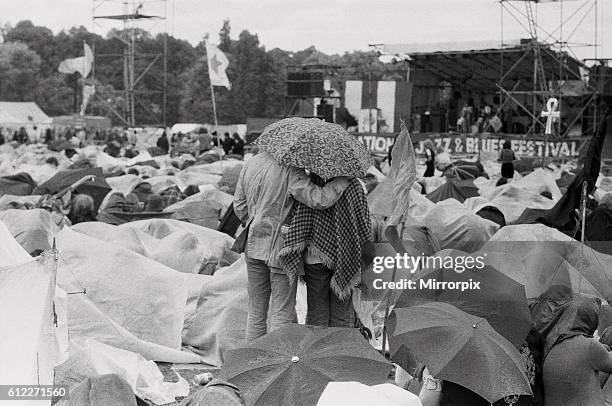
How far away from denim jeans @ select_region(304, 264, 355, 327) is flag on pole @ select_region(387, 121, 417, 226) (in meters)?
0.60

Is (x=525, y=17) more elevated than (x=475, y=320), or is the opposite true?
(x=525, y=17)

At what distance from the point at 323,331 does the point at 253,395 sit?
1.95ft

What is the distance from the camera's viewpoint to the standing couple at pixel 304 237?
21.0 feet

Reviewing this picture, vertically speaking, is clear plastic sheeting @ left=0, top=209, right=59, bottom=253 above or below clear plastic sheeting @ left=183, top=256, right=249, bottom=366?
above

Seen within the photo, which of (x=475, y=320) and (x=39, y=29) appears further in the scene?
(x=39, y=29)

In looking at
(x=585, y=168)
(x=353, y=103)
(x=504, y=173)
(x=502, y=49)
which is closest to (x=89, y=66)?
(x=353, y=103)

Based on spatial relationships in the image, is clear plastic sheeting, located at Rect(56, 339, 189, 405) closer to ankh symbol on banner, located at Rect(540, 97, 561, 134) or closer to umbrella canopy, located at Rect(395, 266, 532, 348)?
umbrella canopy, located at Rect(395, 266, 532, 348)

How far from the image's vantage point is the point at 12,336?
4.90 metres

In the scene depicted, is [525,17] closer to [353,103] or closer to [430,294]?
[353,103]

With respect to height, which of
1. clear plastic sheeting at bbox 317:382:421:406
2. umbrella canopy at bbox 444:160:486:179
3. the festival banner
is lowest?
the festival banner

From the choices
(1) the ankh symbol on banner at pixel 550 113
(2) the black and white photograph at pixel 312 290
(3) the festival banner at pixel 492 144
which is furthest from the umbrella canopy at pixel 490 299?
(3) the festival banner at pixel 492 144

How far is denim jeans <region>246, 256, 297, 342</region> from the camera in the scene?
21.4 feet

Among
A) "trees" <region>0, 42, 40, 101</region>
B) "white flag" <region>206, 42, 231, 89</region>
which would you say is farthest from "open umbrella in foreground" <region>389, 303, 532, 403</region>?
"trees" <region>0, 42, 40, 101</region>

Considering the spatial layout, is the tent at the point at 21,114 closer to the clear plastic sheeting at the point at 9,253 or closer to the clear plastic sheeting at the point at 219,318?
→ the clear plastic sheeting at the point at 219,318
